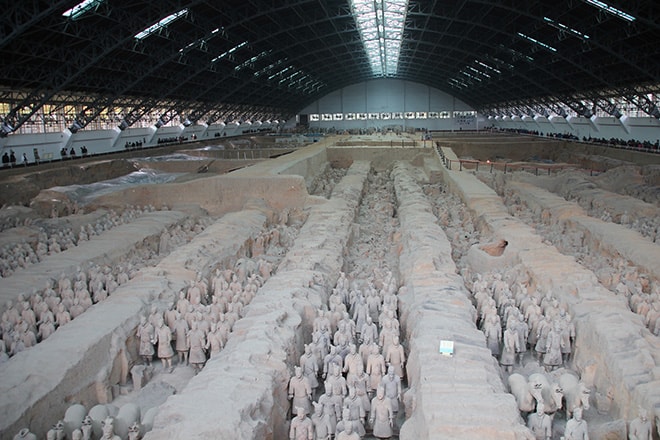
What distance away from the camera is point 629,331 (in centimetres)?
566

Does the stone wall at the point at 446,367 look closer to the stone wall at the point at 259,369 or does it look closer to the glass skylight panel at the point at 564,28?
the stone wall at the point at 259,369

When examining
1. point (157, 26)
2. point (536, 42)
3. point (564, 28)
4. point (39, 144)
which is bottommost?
point (39, 144)

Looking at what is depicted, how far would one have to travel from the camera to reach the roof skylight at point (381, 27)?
23359 millimetres

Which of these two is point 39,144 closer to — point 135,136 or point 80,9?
point 135,136

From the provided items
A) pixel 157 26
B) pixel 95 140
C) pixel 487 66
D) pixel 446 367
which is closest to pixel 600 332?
pixel 446 367

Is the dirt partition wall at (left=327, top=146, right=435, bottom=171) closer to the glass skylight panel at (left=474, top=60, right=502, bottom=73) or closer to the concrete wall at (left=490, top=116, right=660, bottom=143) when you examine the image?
the glass skylight panel at (left=474, top=60, right=502, bottom=73)

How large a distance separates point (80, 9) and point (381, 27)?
17.1 meters

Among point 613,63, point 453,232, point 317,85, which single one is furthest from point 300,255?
point 317,85

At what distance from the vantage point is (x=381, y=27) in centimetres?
2891

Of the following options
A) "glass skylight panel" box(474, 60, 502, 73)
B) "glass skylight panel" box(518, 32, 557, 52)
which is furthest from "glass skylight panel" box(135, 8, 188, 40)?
"glass skylight panel" box(474, 60, 502, 73)

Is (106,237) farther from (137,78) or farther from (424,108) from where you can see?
(424,108)

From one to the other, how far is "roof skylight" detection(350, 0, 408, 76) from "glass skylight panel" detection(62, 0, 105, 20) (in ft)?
32.8

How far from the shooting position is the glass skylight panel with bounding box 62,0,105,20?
15.2 meters

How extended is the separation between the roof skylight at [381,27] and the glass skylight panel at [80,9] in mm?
9989
